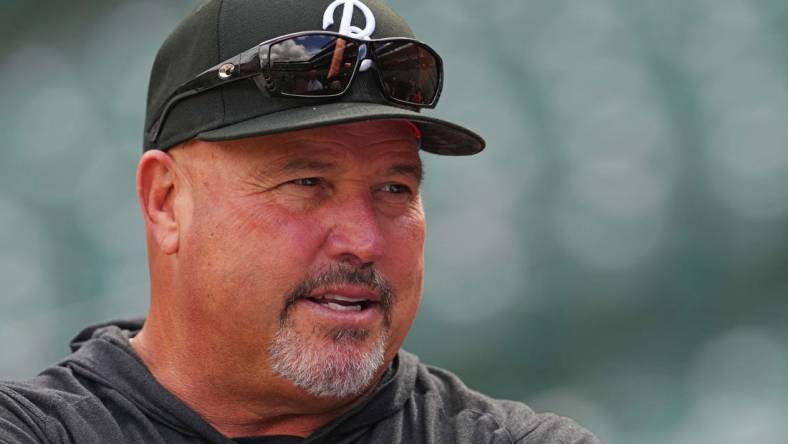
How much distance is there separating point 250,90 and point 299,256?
1.06 feet

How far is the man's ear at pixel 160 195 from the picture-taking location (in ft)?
7.50

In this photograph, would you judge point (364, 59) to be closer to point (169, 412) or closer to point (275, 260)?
point (275, 260)

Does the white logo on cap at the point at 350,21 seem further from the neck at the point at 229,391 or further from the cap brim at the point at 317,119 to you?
the neck at the point at 229,391

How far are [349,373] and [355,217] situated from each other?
0.95ft

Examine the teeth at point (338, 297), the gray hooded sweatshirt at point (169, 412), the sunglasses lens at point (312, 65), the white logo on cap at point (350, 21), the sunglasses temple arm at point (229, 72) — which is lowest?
the gray hooded sweatshirt at point (169, 412)

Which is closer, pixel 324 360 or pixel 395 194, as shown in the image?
pixel 324 360

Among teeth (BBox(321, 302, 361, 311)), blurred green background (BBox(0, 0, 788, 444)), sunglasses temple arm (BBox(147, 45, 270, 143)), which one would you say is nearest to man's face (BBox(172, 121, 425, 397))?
teeth (BBox(321, 302, 361, 311))

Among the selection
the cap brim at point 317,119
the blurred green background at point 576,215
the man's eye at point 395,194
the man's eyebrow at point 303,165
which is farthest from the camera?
the blurred green background at point 576,215

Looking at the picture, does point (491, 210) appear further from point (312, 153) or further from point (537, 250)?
point (312, 153)

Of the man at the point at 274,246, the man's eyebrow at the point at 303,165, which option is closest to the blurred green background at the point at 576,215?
the man at the point at 274,246

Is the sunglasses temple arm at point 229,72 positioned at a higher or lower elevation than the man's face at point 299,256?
higher

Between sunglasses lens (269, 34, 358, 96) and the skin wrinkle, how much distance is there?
0.27ft

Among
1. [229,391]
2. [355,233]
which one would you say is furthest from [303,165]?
[229,391]

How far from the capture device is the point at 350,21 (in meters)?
2.20
